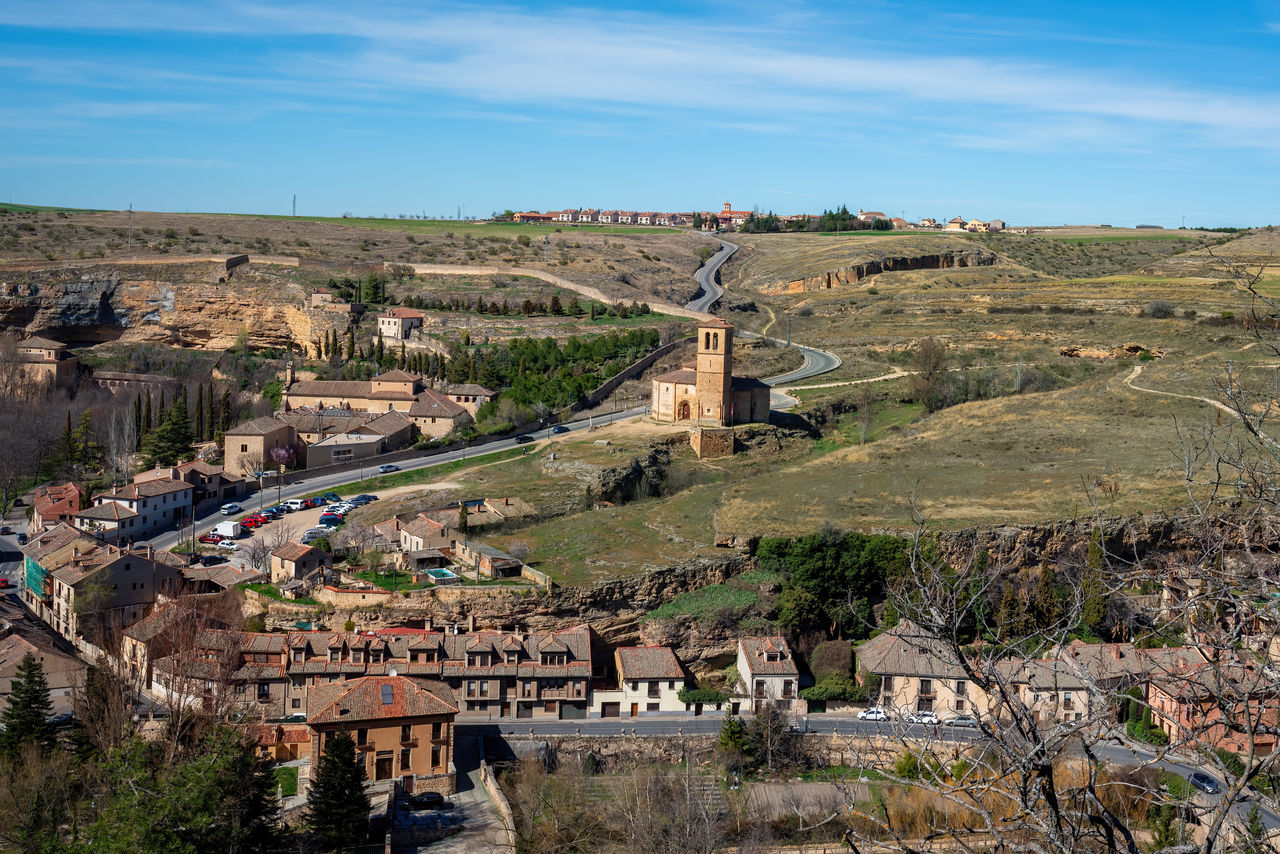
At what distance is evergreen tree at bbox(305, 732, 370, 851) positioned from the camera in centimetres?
2450

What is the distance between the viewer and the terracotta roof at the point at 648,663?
1264 inches

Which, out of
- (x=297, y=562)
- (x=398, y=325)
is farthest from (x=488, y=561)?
(x=398, y=325)

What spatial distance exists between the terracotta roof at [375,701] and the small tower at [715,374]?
2377 cm

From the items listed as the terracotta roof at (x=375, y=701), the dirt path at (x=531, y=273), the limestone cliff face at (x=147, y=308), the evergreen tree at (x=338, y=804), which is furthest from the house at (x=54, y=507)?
the dirt path at (x=531, y=273)

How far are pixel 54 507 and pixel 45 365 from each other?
24384 millimetres

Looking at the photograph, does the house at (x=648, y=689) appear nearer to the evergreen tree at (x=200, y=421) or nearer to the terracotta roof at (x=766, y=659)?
the terracotta roof at (x=766, y=659)

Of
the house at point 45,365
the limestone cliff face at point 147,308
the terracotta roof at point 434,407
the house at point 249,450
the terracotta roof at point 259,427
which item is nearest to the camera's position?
the house at point 249,450

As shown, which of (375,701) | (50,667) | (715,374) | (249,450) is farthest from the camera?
(715,374)

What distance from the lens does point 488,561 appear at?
1421 inches

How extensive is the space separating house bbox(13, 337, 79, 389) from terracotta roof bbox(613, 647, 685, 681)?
149 ft

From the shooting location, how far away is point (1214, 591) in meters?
7.10

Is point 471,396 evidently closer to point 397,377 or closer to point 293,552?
point 397,377

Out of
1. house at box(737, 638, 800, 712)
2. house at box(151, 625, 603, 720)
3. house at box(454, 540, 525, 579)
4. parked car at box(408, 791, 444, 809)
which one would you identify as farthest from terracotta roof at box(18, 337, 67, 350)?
house at box(737, 638, 800, 712)

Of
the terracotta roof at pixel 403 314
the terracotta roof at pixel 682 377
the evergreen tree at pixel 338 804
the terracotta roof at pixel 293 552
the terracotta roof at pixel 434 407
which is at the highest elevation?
the terracotta roof at pixel 403 314
